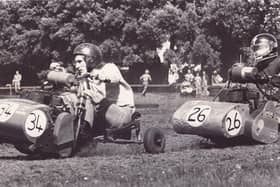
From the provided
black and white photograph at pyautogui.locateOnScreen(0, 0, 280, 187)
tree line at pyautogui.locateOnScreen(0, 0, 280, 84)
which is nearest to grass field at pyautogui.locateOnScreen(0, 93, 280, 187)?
black and white photograph at pyautogui.locateOnScreen(0, 0, 280, 187)

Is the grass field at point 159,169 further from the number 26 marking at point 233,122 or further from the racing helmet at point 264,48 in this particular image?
the racing helmet at point 264,48

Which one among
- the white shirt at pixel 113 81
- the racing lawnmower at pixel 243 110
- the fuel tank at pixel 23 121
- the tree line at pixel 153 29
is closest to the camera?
the fuel tank at pixel 23 121

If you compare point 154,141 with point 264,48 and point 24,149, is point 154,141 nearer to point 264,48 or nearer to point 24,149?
point 24,149

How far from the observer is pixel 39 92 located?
10.9 meters

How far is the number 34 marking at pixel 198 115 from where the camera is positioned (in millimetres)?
11430

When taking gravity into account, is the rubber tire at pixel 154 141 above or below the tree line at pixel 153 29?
below

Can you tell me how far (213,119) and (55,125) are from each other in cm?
257

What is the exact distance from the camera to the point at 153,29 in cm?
5053

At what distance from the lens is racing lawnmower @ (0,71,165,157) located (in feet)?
32.8

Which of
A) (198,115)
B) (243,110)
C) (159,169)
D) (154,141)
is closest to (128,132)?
(154,141)

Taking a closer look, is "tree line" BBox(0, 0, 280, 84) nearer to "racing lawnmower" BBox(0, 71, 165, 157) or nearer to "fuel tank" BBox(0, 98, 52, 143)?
"racing lawnmower" BBox(0, 71, 165, 157)

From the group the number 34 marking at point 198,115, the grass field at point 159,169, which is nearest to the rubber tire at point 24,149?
the grass field at point 159,169

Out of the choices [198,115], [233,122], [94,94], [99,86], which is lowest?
[233,122]

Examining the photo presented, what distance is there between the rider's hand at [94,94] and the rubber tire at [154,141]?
95cm
